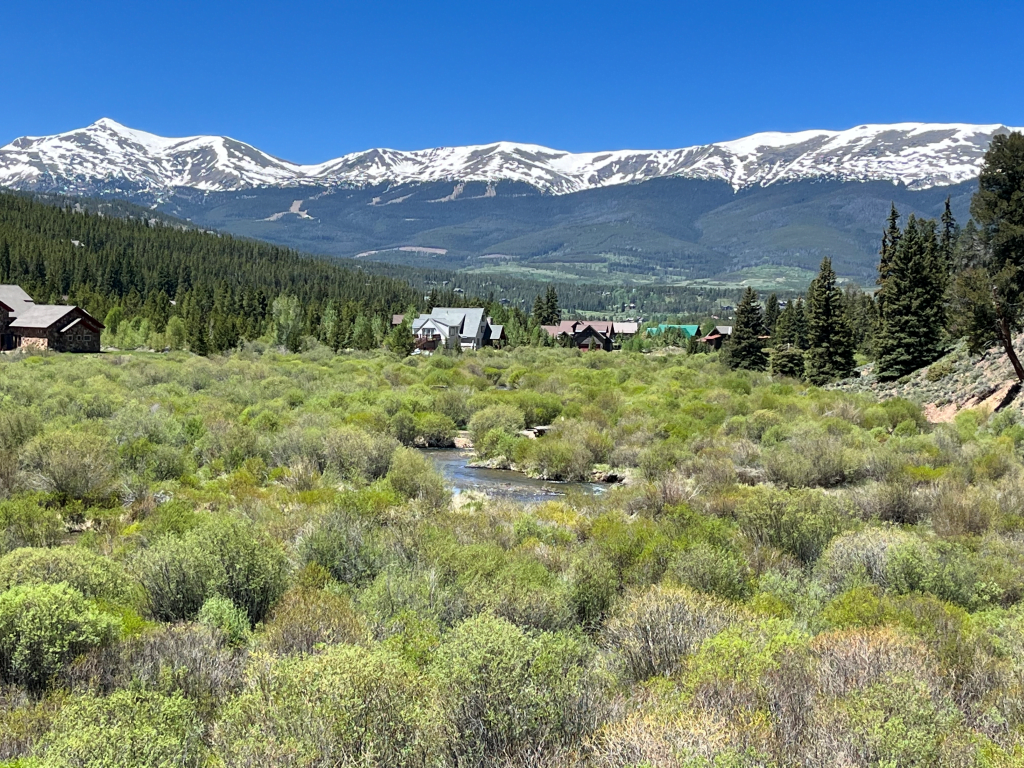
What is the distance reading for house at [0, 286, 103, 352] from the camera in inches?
2562

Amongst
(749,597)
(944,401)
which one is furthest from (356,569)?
(944,401)

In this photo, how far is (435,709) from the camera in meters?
6.48

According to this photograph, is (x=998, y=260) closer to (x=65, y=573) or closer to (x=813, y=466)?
(x=813, y=466)

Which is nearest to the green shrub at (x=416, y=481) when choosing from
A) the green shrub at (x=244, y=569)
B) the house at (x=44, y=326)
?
the green shrub at (x=244, y=569)

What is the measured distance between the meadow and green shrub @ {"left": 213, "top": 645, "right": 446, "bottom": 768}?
2 cm

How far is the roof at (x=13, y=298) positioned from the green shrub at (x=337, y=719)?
239ft

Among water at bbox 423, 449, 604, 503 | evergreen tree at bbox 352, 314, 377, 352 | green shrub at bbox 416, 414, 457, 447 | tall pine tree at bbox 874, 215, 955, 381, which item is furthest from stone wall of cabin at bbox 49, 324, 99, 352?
tall pine tree at bbox 874, 215, 955, 381

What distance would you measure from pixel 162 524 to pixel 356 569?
3.85 m

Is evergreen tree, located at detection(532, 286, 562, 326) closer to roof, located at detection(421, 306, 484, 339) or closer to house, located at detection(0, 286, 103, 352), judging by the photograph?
roof, located at detection(421, 306, 484, 339)

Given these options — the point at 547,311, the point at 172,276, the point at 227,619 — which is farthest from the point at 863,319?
the point at 172,276

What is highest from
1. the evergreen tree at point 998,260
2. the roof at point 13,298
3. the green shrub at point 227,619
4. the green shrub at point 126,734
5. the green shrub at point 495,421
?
the evergreen tree at point 998,260

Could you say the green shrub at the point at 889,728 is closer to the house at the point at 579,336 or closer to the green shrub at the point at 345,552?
the green shrub at the point at 345,552

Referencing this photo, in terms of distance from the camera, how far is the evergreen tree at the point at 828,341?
51.1 m

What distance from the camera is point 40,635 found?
7902 mm
